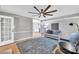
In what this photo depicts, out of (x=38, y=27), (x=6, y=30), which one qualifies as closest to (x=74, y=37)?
(x=38, y=27)

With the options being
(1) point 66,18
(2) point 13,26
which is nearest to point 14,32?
(2) point 13,26

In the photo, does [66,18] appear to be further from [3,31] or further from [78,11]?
[3,31]

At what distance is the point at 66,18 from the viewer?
1.62 m

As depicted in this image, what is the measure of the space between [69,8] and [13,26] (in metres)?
1.04

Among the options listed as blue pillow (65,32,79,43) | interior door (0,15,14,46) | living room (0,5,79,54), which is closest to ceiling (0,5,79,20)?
living room (0,5,79,54)

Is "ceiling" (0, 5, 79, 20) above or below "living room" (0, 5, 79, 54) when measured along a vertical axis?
above

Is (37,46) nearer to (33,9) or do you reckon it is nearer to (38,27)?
(38,27)

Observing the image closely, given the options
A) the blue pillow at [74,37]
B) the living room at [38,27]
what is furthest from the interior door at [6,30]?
the blue pillow at [74,37]

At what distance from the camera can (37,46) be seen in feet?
5.47

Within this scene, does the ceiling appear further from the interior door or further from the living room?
the interior door

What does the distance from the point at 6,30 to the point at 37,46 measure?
63cm

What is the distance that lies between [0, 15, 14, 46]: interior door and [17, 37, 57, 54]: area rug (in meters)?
0.20

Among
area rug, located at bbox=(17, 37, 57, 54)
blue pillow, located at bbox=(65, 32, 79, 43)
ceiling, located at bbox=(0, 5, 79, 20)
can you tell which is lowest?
area rug, located at bbox=(17, 37, 57, 54)

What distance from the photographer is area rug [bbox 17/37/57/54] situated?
164cm
